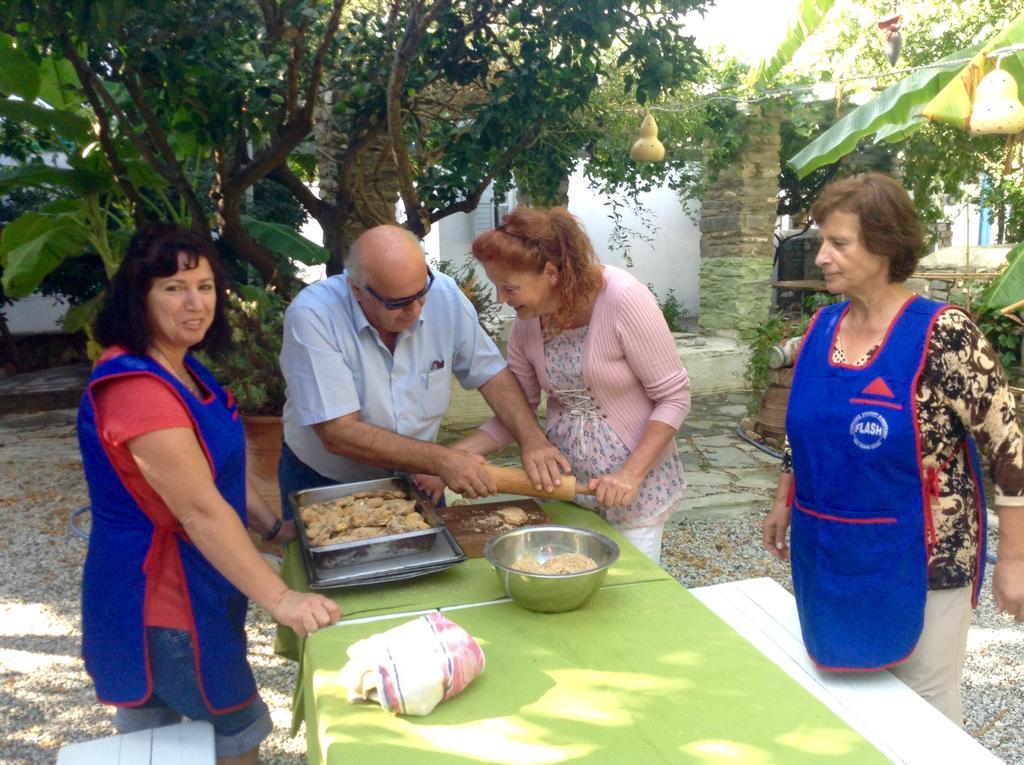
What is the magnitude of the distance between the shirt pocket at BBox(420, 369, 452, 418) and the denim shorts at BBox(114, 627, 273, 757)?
3.21 ft

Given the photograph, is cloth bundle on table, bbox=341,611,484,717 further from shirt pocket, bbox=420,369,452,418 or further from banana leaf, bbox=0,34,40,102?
banana leaf, bbox=0,34,40,102

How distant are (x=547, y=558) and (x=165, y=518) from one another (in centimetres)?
93

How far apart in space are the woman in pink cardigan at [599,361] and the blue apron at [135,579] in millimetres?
935

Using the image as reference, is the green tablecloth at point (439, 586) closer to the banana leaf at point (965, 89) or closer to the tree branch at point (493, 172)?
the tree branch at point (493, 172)

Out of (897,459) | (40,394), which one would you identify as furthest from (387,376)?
(40,394)

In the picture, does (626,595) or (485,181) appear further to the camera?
(485,181)

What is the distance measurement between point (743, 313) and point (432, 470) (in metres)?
8.11

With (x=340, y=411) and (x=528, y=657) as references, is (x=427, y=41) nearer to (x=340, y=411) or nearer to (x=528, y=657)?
(x=340, y=411)

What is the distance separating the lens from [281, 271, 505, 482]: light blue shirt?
8.27ft

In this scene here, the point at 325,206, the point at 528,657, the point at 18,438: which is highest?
the point at 325,206

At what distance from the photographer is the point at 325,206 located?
5301 millimetres

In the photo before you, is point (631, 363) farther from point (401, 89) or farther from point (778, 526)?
point (401, 89)

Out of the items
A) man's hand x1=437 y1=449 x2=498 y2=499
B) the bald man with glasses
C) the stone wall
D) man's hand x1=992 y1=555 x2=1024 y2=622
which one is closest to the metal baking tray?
man's hand x1=437 y1=449 x2=498 y2=499

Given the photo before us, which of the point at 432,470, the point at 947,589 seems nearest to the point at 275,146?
the point at 432,470
